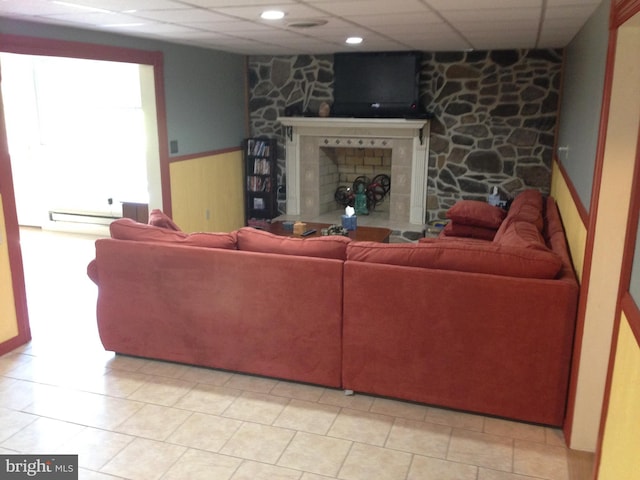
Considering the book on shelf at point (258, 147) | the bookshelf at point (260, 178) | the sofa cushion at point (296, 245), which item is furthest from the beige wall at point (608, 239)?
the book on shelf at point (258, 147)

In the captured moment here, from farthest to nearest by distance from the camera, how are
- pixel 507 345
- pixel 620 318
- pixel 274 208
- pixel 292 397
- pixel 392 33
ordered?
pixel 274 208 → pixel 392 33 → pixel 292 397 → pixel 507 345 → pixel 620 318

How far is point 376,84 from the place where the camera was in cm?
641

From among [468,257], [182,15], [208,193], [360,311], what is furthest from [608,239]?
[208,193]

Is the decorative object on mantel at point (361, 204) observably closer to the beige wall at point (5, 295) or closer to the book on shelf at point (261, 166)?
the book on shelf at point (261, 166)

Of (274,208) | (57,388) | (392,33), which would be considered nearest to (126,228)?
(57,388)

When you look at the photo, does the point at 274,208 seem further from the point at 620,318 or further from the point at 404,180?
the point at 620,318

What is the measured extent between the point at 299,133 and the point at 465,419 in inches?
185

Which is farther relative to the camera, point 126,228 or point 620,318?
point 126,228

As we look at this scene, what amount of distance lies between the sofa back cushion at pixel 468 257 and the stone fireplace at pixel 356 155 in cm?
365

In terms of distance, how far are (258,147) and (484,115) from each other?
269 cm

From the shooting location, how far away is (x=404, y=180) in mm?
6688

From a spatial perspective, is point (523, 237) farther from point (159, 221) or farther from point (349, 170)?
point (349, 170)

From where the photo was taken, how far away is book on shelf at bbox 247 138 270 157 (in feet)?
22.7

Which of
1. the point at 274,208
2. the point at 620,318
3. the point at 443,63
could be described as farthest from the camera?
the point at 274,208
